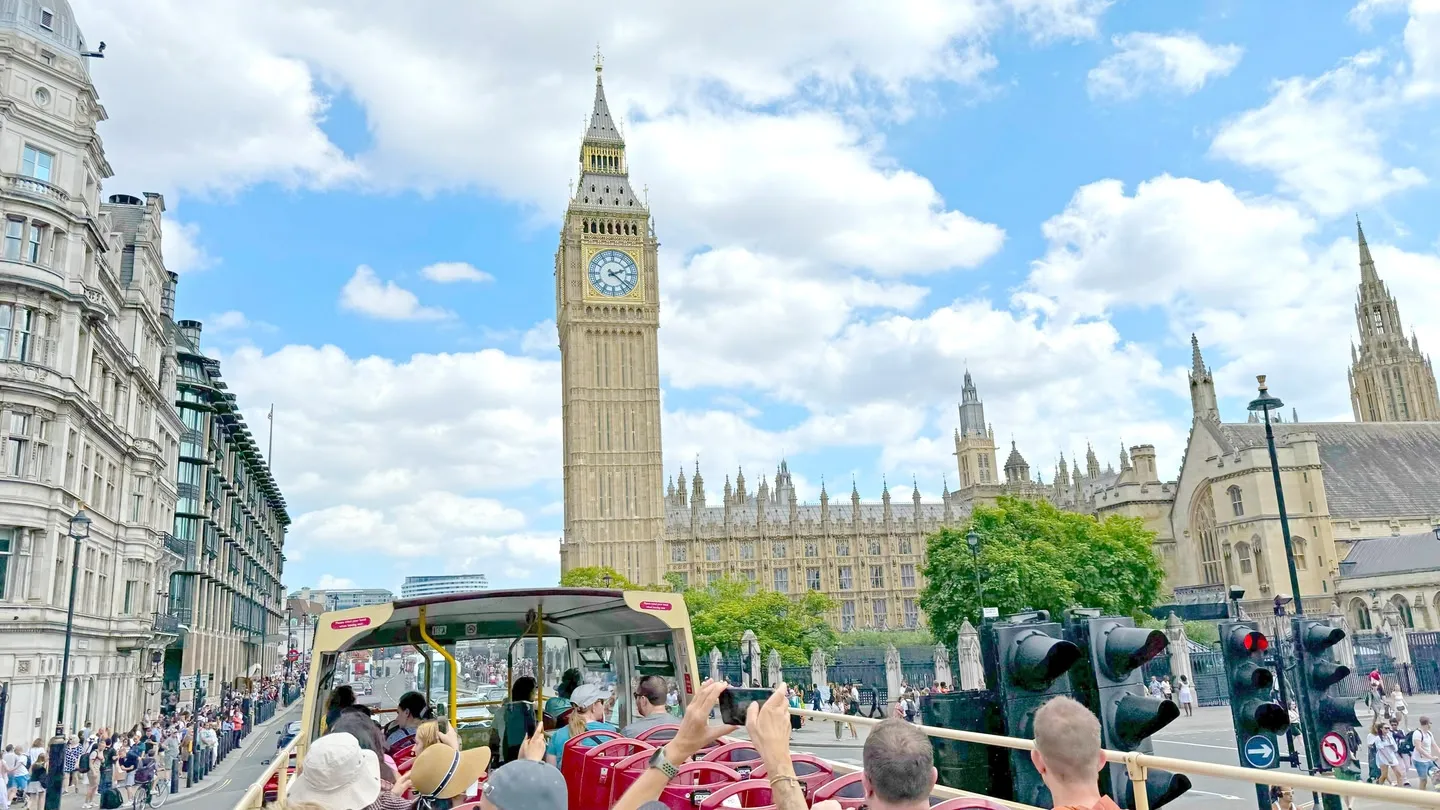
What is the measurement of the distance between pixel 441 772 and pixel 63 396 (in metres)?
25.3

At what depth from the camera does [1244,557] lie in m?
58.8

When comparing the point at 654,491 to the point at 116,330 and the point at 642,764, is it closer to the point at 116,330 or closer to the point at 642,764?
the point at 116,330

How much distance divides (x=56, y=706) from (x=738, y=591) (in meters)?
44.0

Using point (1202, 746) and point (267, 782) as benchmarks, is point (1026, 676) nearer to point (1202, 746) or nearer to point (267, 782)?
point (267, 782)

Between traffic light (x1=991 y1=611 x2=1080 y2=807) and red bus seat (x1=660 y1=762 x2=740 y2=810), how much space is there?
1.80 metres

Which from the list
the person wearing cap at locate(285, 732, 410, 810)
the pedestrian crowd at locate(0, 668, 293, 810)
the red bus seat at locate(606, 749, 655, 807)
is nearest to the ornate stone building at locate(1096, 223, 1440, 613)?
the pedestrian crowd at locate(0, 668, 293, 810)

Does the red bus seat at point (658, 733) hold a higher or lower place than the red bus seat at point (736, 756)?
higher

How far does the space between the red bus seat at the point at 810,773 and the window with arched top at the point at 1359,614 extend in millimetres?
59499

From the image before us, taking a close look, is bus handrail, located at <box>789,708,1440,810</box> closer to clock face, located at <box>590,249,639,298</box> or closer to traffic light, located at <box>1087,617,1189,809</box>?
traffic light, located at <box>1087,617,1189,809</box>

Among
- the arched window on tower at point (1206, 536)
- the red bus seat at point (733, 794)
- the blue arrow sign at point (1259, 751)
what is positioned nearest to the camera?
the red bus seat at point (733, 794)

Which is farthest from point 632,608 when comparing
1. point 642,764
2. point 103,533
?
point 103,533

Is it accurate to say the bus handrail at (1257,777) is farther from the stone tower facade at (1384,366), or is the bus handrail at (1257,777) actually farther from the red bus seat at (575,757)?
the stone tower facade at (1384,366)

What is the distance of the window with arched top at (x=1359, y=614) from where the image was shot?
53.3m

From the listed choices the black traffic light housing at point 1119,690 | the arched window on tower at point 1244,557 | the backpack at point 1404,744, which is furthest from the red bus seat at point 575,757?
the arched window on tower at point 1244,557
